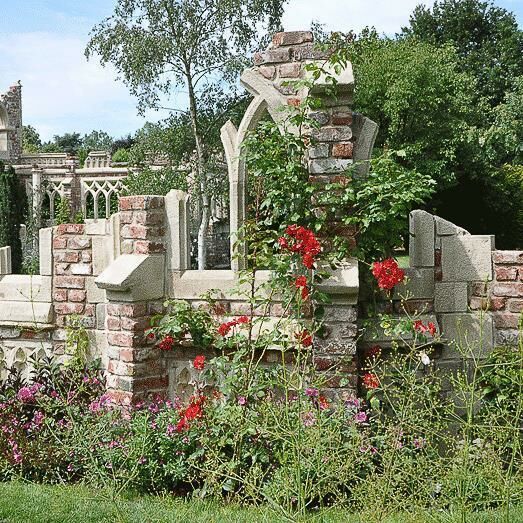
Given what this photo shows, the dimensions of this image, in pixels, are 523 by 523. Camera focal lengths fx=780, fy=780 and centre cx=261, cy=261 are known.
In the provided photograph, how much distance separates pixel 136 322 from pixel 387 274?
182 centimetres

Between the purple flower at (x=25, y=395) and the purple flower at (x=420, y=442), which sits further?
the purple flower at (x=25, y=395)

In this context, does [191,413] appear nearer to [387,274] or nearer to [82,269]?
[387,274]

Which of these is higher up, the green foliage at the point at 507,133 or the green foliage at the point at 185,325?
the green foliage at the point at 507,133

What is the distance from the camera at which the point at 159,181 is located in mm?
14891

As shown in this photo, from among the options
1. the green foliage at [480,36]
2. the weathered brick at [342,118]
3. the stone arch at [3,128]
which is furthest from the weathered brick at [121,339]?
the green foliage at [480,36]

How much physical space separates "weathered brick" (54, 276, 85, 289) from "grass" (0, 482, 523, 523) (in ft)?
5.78

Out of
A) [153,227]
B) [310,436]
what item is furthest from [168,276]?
[310,436]

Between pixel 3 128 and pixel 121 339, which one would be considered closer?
pixel 121 339

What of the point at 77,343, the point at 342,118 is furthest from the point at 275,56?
the point at 77,343

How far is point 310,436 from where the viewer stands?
327cm

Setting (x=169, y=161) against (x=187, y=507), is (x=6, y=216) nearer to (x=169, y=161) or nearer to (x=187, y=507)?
(x=169, y=161)

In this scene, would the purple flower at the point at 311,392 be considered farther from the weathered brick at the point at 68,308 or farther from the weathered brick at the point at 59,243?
the weathered brick at the point at 59,243

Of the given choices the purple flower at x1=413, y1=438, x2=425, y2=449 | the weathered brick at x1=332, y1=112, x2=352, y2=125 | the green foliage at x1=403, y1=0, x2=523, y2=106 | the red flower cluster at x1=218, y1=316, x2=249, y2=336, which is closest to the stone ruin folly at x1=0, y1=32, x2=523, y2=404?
the weathered brick at x1=332, y1=112, x2=352, y2=125

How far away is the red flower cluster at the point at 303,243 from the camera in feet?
16.0
